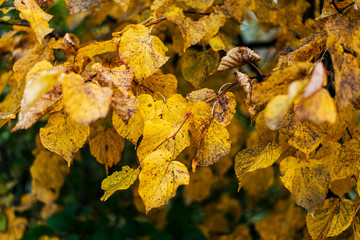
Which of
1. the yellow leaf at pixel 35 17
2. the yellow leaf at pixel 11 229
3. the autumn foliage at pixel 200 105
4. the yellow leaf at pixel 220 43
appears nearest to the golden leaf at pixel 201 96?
the autumn foliage at pixel 200 105

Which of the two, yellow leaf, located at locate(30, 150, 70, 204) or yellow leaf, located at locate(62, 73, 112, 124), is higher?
yellow leaf, located at locate(62, 73, 112, 124)

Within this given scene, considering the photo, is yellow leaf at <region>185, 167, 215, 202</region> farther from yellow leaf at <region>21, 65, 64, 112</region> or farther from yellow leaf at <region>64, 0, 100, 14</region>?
yellow leaf at <region>21, 65, 64, 112</region>

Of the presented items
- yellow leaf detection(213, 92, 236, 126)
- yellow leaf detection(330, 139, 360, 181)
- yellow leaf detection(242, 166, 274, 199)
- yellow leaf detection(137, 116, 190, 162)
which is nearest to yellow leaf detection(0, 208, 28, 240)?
yellow leaf detection(242, 166, 274, 199)

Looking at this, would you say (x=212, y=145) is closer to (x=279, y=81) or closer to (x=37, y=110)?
(x=279, y=81)

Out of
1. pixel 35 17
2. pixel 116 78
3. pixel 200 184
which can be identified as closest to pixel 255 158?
pixel 116 78

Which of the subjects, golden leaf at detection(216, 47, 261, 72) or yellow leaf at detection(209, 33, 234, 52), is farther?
yellow leaf at detection(209, 33, 234, 52)

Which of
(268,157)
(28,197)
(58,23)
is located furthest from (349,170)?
(28,197)

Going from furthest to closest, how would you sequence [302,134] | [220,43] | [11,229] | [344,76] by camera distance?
[11,229] → [220,43] → [302,134] → [344,76]
